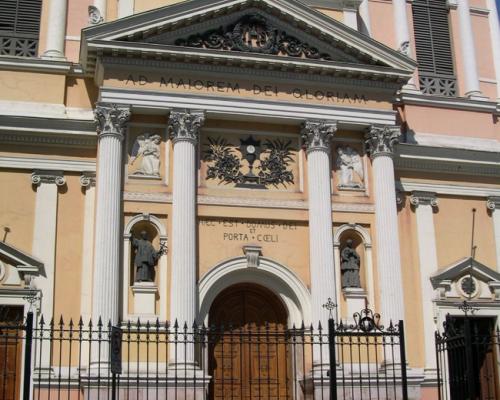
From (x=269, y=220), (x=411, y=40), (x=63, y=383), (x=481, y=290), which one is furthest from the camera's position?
(x=411, y=40)

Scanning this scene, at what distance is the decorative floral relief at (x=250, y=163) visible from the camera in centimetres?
2064

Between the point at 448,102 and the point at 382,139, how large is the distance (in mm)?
3965

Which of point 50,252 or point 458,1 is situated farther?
point 458,1

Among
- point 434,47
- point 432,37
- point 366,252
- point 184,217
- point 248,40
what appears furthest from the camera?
point 432,37

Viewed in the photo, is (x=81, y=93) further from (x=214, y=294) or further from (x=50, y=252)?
(x=214, y=294)

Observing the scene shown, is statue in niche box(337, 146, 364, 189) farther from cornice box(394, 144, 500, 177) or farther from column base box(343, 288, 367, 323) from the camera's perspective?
column base box(343, 288, 367, 323)

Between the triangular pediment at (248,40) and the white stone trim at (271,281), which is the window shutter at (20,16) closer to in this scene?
the triangular pediment at (248,40)

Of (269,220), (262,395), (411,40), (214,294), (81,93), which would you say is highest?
(411,40)

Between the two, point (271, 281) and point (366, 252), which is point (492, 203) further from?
point (271, 281)

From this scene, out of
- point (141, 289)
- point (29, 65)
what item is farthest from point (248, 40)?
point (141, 289)

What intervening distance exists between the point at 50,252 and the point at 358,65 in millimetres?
8883

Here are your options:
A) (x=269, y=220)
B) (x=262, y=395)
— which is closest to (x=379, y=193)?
(x=269, y=220)

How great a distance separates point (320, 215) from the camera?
20.5 meters

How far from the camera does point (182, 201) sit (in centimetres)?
1956
